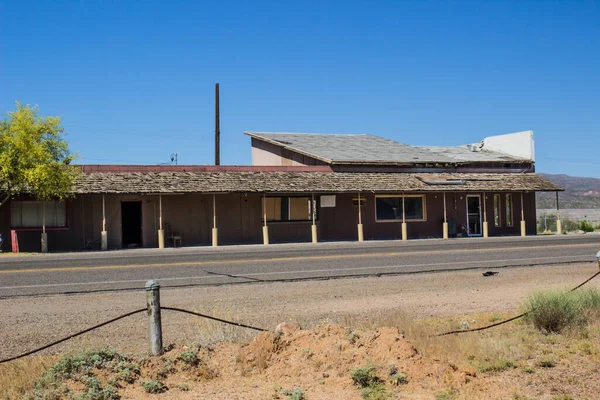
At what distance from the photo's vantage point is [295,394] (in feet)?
21.1

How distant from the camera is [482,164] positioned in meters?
38.8

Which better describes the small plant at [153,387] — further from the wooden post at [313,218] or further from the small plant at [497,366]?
the wooden post at [313,218]

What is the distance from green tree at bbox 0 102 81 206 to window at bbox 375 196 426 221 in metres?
14.8

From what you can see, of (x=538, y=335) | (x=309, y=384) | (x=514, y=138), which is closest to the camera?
(x=309, y=384)

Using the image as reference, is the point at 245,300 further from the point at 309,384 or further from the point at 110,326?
the point at 309,384

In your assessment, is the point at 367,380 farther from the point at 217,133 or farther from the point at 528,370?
the point at 217,133

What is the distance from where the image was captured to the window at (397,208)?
1347 inches

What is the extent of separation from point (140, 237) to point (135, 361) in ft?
79.3

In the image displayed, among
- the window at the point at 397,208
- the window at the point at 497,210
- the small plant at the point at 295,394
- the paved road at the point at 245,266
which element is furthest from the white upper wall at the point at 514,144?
the small plant at the point at 295,394

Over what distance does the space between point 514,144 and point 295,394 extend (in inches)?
1515

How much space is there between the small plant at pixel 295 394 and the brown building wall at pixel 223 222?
2406cm

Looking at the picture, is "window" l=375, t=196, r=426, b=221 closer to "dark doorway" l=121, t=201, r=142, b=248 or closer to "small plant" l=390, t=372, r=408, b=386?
"dark doorway" l=121, t=201, r=142, b=248

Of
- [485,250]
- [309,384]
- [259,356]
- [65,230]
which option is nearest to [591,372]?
[309,384]

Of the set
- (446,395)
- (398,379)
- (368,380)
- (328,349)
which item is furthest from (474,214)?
(446,395)
